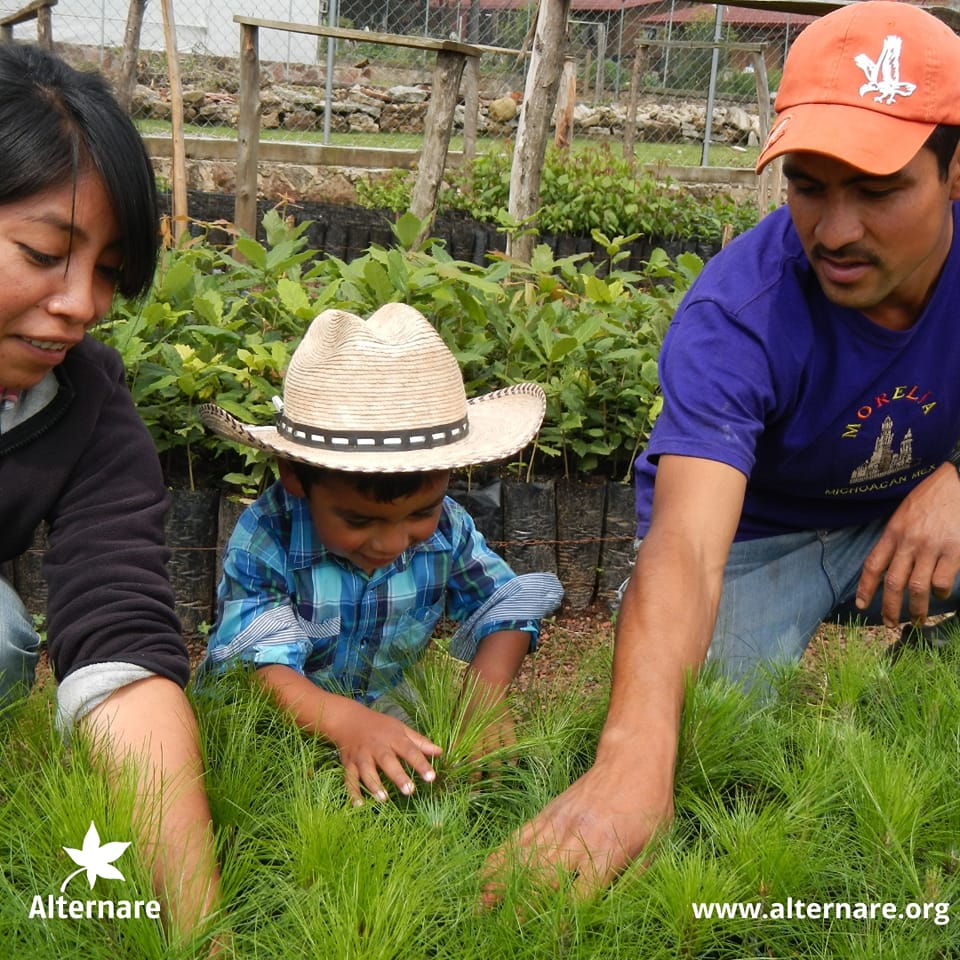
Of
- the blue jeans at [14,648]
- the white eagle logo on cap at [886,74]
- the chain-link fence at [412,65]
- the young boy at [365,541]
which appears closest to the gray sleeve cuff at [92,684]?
the blue jeans at [14,648]

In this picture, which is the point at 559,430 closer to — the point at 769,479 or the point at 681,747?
the point at 769,479

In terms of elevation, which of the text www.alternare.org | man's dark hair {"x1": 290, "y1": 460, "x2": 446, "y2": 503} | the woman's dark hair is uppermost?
the woman's dark hair

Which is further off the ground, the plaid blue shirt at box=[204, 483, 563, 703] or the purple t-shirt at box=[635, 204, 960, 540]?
the purple t-shirt at box=[635, 204, 960, 540]

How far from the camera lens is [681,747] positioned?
1.89m

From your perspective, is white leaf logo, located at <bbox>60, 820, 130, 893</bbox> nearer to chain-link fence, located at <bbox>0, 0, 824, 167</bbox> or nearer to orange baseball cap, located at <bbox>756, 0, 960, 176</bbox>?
orange baseball cap, located at <bbox>756, 0, 960, 176</bbox>

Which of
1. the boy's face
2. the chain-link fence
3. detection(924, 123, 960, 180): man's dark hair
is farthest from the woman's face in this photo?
the chain-link fence

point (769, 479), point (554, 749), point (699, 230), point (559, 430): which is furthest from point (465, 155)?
point (554, 749)

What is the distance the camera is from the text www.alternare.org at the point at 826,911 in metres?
1.53

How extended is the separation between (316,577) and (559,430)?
4.54 feet

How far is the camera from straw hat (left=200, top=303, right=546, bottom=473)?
82.6 inches

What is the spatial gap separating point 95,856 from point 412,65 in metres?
19.4

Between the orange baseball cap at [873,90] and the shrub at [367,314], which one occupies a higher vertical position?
the orange baseball cap at [873,90]

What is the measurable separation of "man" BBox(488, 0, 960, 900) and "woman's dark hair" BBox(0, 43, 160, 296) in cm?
96

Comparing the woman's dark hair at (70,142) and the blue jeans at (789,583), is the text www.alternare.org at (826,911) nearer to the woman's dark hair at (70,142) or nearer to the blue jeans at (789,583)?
the blue jeans at (789,583)
